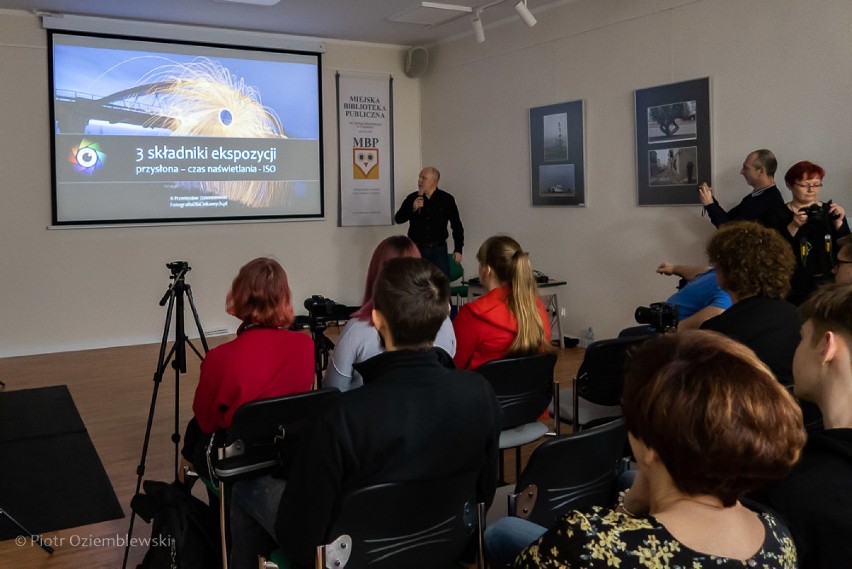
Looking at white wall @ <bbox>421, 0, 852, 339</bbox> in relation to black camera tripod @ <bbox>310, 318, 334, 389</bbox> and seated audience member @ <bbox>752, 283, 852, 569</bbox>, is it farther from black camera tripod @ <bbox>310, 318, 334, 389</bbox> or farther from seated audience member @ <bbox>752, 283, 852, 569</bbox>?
seated audience member @ <bbox>752, 283, 852, 569</bbox>

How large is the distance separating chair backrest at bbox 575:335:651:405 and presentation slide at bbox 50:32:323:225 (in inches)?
203

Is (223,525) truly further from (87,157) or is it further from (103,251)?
(87,157)

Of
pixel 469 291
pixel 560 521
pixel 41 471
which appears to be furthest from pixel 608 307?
pixel 560 521

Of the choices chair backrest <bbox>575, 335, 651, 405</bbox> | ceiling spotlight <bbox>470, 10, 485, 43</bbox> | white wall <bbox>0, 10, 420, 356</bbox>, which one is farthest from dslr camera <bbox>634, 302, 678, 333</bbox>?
white wall <bbox>0, 10, 420, 356</bbox>

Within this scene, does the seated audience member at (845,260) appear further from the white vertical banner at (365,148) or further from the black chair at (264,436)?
the white vertical banner at (365,148)

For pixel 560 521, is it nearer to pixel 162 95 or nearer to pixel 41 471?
pixel 41 471

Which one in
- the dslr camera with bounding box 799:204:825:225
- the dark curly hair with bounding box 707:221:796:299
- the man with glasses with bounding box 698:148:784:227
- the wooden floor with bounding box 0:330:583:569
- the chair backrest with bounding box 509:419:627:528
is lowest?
the wooden floor with bounding box 0:330:583:569

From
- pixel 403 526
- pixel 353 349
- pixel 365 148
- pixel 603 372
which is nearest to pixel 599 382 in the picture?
pixel 603 372

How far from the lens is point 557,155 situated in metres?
6.69

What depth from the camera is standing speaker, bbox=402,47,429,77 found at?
26.6 ft

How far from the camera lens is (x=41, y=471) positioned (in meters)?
3.77

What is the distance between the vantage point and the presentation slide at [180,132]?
6.68 m

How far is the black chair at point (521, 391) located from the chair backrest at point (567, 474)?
69 centimetres

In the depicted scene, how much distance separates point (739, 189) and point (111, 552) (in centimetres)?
437
